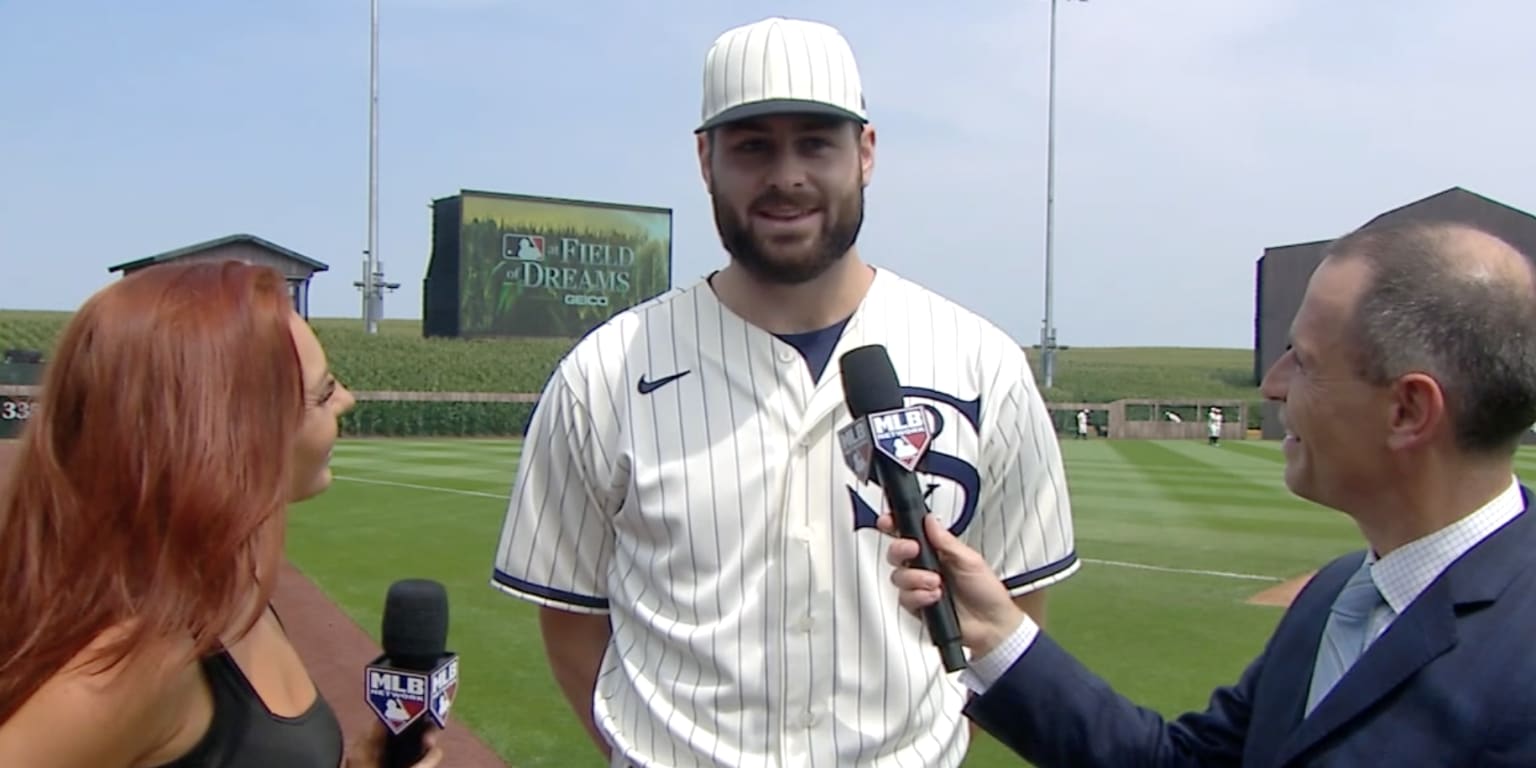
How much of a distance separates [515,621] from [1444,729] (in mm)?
7356

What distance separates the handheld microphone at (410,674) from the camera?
2.25 metres

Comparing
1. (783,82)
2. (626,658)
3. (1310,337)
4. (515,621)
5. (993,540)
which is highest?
(783,82)

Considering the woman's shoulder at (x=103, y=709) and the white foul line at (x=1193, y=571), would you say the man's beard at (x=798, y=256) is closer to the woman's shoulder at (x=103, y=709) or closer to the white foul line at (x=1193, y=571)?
the woman's shoulder at (x=103, y=709)

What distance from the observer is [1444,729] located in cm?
171

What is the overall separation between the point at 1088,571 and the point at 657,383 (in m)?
8.97

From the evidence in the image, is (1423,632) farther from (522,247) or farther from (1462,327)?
(522,247)

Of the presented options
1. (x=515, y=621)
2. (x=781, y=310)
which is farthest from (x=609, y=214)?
(x=781, y=310)

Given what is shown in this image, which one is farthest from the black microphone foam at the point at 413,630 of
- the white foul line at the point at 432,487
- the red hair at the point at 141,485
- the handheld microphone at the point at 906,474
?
the white foul line at the point at 432,487

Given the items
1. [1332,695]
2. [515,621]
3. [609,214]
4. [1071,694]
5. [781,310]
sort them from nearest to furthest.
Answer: [1332,695], [1071,694], [781,310], [515,621], [609,214]

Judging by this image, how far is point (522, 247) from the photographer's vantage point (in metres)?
43.6

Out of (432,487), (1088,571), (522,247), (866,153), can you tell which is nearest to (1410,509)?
(866,153)

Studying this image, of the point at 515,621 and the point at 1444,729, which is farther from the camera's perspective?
the point at 515,621

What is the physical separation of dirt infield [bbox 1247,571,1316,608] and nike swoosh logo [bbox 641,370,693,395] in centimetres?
795

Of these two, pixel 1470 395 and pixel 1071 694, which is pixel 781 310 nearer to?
pixel 1071 694
